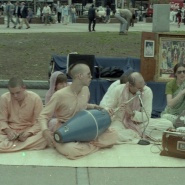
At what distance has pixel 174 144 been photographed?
18.6 ft

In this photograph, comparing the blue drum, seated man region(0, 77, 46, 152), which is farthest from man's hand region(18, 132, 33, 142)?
the blue drum

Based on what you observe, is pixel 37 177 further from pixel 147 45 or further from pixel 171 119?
pixel 147 45

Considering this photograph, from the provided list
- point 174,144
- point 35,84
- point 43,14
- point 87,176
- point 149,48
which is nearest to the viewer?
point 87,176

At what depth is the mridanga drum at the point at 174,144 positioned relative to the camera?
5.64m

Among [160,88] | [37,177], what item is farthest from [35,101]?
[160,88]

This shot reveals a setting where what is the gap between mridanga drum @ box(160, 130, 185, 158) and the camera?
5.64 meters

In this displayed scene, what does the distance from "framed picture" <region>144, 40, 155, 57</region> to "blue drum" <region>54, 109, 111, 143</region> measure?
2955 millimetres

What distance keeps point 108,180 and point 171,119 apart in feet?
6.49

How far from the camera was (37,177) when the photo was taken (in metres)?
5.12

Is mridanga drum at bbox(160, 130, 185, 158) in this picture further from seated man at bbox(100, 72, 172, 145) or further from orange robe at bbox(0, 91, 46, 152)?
orange robe at bbox(0, 91, 46, 152)

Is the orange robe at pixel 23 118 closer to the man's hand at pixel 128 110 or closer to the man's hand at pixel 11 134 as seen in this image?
the man's hand at pixel 11 134

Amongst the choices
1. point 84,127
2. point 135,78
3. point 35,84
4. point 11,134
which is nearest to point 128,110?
point 135,78

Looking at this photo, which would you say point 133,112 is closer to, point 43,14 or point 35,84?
point 35,84

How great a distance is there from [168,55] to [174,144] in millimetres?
3203
